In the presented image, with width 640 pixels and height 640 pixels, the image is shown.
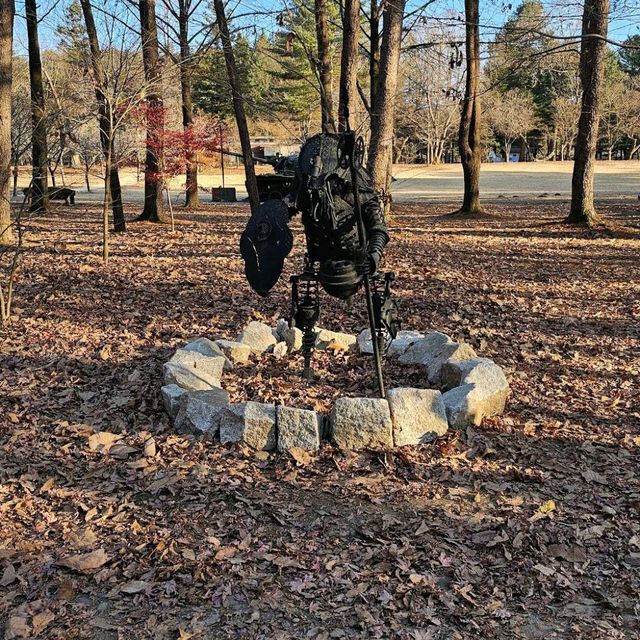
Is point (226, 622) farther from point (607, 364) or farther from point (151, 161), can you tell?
point (151, 161)

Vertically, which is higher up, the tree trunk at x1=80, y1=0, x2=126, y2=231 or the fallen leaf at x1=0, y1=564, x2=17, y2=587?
Result: the tree trunk at x1=80, y1=0, x2=126, y2=231

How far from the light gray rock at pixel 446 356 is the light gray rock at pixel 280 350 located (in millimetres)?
1534

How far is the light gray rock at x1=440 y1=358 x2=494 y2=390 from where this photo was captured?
530cm

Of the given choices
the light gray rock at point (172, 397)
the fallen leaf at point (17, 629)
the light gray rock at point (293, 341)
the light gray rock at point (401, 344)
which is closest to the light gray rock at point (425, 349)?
the light gray rock at point (401, 344)

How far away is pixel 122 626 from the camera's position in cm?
292

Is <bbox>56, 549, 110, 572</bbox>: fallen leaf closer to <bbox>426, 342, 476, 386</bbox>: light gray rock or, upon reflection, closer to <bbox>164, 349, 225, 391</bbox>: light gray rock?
<bbox>164, 349, 225, 391</bbox>: light gray rock

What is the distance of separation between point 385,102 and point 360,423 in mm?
8879

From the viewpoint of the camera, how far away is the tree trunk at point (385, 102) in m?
11.7

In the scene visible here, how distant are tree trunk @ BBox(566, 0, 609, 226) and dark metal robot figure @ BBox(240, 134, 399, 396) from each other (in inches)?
425

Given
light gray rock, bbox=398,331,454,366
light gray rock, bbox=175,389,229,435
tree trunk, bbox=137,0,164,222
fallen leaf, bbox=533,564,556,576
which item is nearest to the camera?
fallen leaf, bbox=533,564,556,576

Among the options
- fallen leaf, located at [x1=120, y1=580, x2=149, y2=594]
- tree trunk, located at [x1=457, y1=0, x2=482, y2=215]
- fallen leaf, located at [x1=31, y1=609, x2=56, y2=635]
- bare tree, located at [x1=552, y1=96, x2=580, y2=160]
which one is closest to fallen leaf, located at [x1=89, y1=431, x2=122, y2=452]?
fallen leaf, located at [x1=120, y1=580, x2=149, y2=594]

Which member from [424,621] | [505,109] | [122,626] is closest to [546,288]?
[424,621]

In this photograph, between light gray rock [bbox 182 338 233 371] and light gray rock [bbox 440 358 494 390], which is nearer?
light gray rock [bbox 440 358 494 390]

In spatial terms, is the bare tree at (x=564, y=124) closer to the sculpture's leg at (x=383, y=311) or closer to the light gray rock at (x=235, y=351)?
the light gray rock at (x=235, y=351)
